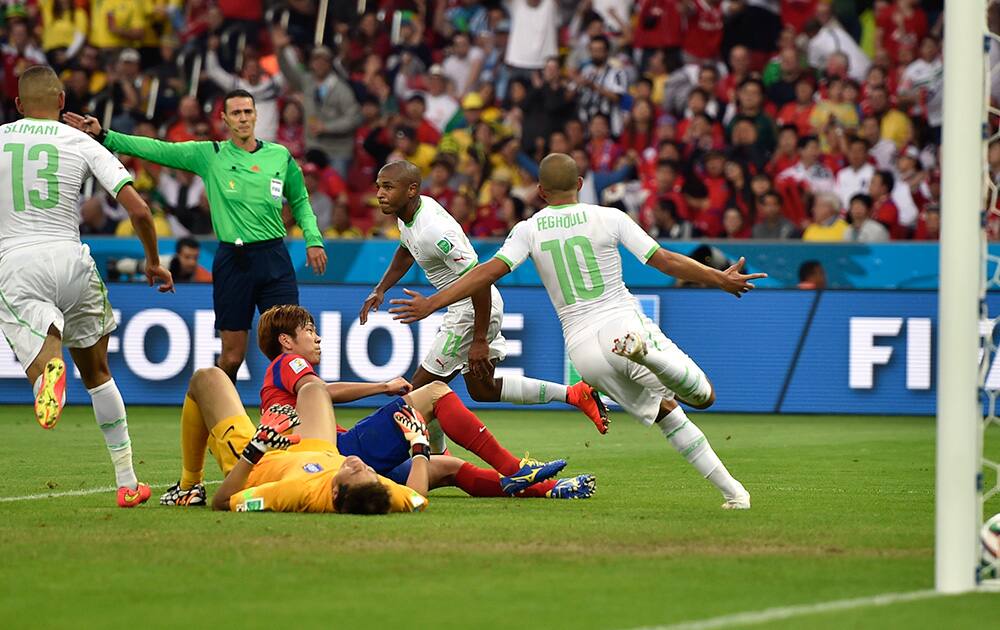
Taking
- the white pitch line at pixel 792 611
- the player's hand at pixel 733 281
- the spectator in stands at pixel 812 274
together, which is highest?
the player's hand at pixel 733 281

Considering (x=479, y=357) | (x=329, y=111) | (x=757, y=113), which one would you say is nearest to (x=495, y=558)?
(x=479, y=357)

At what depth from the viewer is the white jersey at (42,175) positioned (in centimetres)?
801

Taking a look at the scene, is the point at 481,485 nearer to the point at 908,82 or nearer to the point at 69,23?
the point at 908,82

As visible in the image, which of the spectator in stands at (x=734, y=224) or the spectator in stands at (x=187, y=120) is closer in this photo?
the spectator in stands at (x=734, y=224)

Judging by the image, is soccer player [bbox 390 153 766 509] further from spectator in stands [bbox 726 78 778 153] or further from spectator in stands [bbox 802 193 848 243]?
spectator in stands [bbox 726 78 778 153]

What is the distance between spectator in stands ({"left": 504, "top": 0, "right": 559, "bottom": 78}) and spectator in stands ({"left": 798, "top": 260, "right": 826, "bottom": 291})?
529 cm

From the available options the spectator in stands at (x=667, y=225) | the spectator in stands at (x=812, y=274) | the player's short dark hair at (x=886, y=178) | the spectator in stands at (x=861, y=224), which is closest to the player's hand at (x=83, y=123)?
the spectator in stands at (x=812, y=274)

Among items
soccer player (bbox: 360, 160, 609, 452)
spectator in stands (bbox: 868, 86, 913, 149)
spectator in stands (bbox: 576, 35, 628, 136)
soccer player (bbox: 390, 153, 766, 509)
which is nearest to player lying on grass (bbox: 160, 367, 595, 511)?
soccer player (bbox: 390, 153, 766, 509)

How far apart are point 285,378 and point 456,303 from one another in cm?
228

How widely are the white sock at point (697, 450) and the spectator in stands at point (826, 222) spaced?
9165mm

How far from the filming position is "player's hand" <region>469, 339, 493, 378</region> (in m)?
9.18

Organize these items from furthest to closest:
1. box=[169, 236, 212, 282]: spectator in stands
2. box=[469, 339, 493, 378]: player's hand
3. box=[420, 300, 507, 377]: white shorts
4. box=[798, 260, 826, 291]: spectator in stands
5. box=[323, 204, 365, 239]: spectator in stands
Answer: box=[323, 204, 365, 239]: spectator in stands
box=[169, 236, 212, 282]: spectator in stands
box=[798, 260, 826, 291]: spectator in stands
box=[420, 300, 507, 377]: white shorts
box=[469, 339, 493, 378]: player's hand

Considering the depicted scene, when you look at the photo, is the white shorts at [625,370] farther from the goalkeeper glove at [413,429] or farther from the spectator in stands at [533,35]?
the spectator in stands at [533,35]

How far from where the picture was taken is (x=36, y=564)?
20.6ft
